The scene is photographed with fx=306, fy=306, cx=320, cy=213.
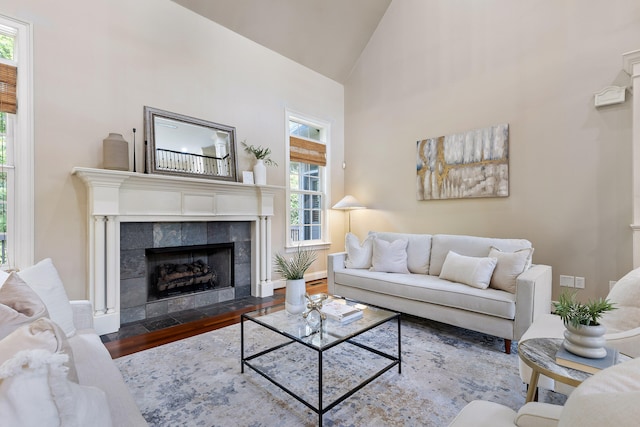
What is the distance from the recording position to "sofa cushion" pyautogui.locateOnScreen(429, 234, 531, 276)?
2951 mm

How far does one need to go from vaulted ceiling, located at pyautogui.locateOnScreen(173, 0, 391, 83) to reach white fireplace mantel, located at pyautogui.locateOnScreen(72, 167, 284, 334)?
212cm

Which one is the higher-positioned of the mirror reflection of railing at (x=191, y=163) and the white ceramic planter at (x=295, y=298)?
the mirror reflection of railing at (x=191, y=163)

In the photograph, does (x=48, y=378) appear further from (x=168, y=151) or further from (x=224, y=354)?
(x=168, y=151)

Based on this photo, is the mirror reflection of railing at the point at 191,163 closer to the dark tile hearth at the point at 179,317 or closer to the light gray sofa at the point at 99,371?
the dark tile hearth at the point at 179,317

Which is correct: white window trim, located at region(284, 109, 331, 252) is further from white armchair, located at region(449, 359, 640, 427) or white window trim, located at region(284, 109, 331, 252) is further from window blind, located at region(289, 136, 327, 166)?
white armchair, located at region(449, 359, 640, 427)

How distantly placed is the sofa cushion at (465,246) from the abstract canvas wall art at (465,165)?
0.86 meters

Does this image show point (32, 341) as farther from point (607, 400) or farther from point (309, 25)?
point (309, 25)

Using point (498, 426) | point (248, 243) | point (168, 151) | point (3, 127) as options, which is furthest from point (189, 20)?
point (498, 426)

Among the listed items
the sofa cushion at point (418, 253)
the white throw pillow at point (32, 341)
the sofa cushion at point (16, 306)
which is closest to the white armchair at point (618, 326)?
the sofa cushion at point (418, 253)

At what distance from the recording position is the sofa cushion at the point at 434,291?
242cm

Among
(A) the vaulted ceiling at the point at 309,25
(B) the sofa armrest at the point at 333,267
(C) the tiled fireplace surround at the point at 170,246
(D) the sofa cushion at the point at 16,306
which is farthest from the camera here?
(A) the vaulted ceiling at the point at 309,25

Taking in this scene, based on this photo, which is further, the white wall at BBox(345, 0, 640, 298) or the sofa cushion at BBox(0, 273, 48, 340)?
the white wall at BBox(345, 0, 640, 298)

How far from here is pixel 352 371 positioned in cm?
214

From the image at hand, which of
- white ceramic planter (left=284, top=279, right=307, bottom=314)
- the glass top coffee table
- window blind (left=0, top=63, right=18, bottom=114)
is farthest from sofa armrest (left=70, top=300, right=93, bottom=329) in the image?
window blind (left=0, top=63, right=18, bottom=114)
